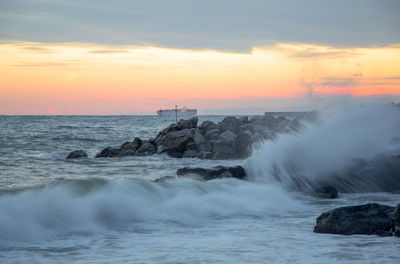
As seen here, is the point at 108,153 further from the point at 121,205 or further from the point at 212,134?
the point at 121,205

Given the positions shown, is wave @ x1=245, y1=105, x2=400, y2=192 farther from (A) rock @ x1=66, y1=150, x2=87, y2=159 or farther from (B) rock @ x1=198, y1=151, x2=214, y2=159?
(A) rock @ x1=66, y1=150, x2=87, y2=159

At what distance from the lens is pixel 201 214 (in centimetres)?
812

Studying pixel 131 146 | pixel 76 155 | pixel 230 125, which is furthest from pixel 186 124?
pixel 76 155

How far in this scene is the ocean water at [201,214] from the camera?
17.4 ft

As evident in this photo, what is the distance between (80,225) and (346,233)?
3.99 meters

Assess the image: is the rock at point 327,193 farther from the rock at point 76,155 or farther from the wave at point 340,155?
the rock at point 76,155

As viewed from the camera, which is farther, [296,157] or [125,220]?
[296,157]

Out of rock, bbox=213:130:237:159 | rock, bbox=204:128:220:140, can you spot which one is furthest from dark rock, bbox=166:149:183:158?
rock, bbox=204:128:220:140

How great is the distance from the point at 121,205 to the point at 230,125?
16.8 meters

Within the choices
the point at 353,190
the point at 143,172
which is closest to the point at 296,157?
the point at 353,190

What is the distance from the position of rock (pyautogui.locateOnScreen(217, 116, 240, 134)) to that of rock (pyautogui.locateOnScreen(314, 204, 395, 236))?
670 inches

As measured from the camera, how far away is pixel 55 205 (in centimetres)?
759

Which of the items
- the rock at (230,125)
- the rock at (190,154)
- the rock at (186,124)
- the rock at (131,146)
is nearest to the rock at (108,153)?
the rock at (131,146)

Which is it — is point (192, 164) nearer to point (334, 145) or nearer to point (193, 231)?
point (334, 145)
